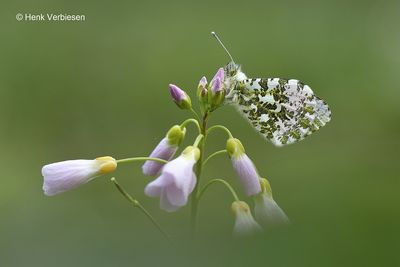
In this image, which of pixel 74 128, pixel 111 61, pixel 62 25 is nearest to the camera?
pixel 74 128

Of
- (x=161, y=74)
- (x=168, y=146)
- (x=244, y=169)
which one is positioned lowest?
(x=244, y=169)

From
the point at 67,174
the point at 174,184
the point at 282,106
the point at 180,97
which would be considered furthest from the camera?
the point at 282,106

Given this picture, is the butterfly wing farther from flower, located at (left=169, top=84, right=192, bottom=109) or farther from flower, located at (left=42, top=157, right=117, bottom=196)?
flower, located at (left=42, top=157, right=117, bottom=196)

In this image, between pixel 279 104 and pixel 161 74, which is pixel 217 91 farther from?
pixel 161 74

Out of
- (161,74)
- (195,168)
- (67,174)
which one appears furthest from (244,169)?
(161,74)

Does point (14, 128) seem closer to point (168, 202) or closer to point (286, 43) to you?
point (286, 43)

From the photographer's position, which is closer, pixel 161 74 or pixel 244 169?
pixel 244 169

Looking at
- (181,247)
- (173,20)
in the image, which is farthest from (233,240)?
(173,20)
